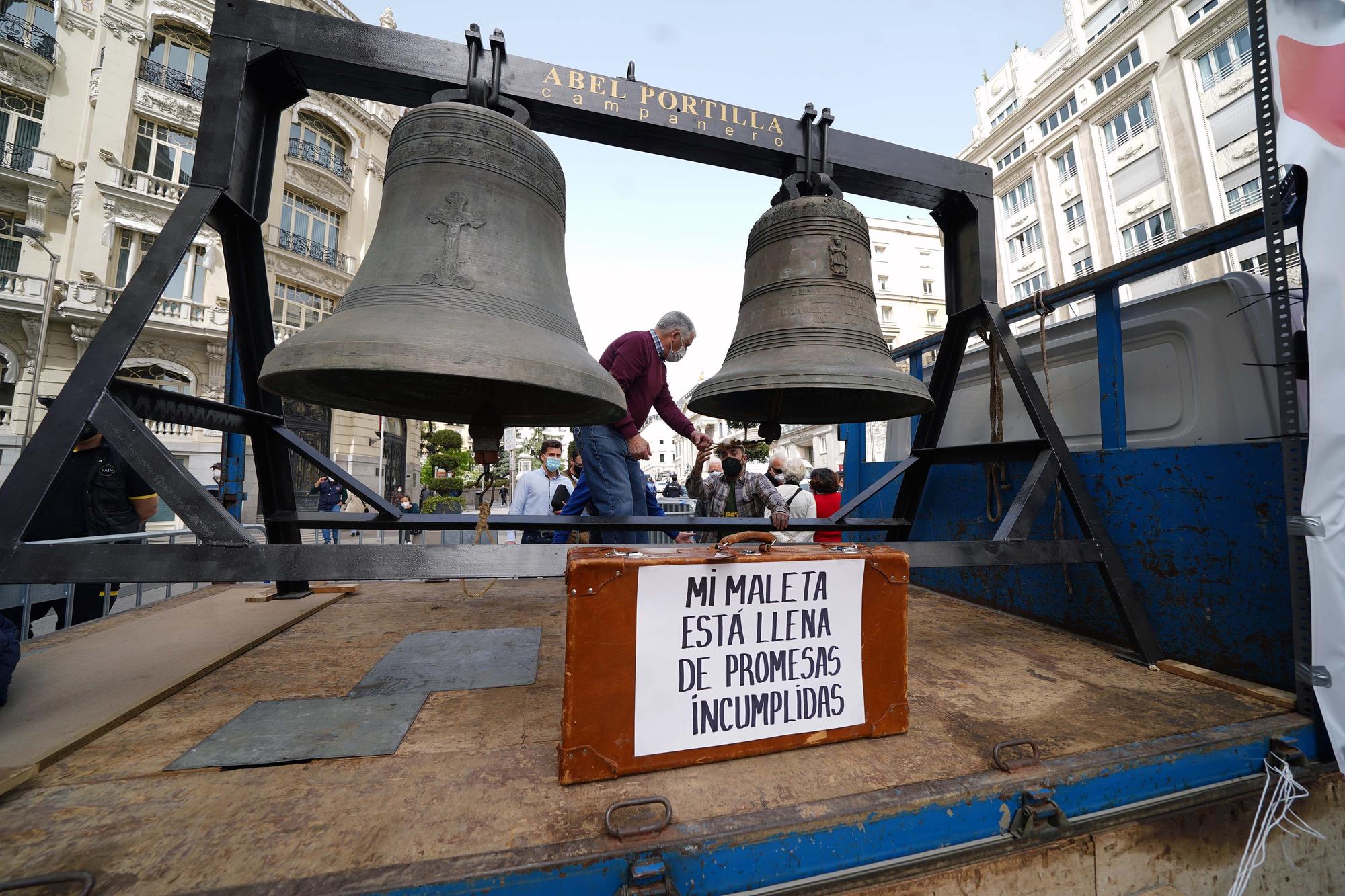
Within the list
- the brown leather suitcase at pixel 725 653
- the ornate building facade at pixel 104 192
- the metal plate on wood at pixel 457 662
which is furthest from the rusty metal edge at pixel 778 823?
the ornate building facade at pixel 104 192

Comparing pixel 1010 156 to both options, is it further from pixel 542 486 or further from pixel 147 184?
pixel 147 184

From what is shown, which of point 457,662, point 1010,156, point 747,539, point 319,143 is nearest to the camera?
point 747,539

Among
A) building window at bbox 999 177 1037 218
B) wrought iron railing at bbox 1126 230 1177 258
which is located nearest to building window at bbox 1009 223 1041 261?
building window at bbox 999 177 1037 218

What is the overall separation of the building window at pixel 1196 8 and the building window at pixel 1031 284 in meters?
9.31

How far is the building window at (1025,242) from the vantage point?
2544cm

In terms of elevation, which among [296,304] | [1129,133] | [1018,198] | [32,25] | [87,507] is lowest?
[87,507]

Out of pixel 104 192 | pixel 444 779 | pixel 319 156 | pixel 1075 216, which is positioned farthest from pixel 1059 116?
pixel 104 192

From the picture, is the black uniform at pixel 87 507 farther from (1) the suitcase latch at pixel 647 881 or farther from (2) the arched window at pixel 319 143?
(2) the arched window at pixel 319 143

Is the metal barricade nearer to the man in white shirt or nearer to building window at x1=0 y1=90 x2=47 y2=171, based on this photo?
the man in white shirt

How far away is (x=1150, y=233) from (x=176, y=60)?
3500cm

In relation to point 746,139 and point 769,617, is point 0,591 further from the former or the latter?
point 746,139

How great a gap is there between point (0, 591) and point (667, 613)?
13.0ft

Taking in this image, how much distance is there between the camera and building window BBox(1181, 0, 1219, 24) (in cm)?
1823

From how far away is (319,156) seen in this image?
20.5m
